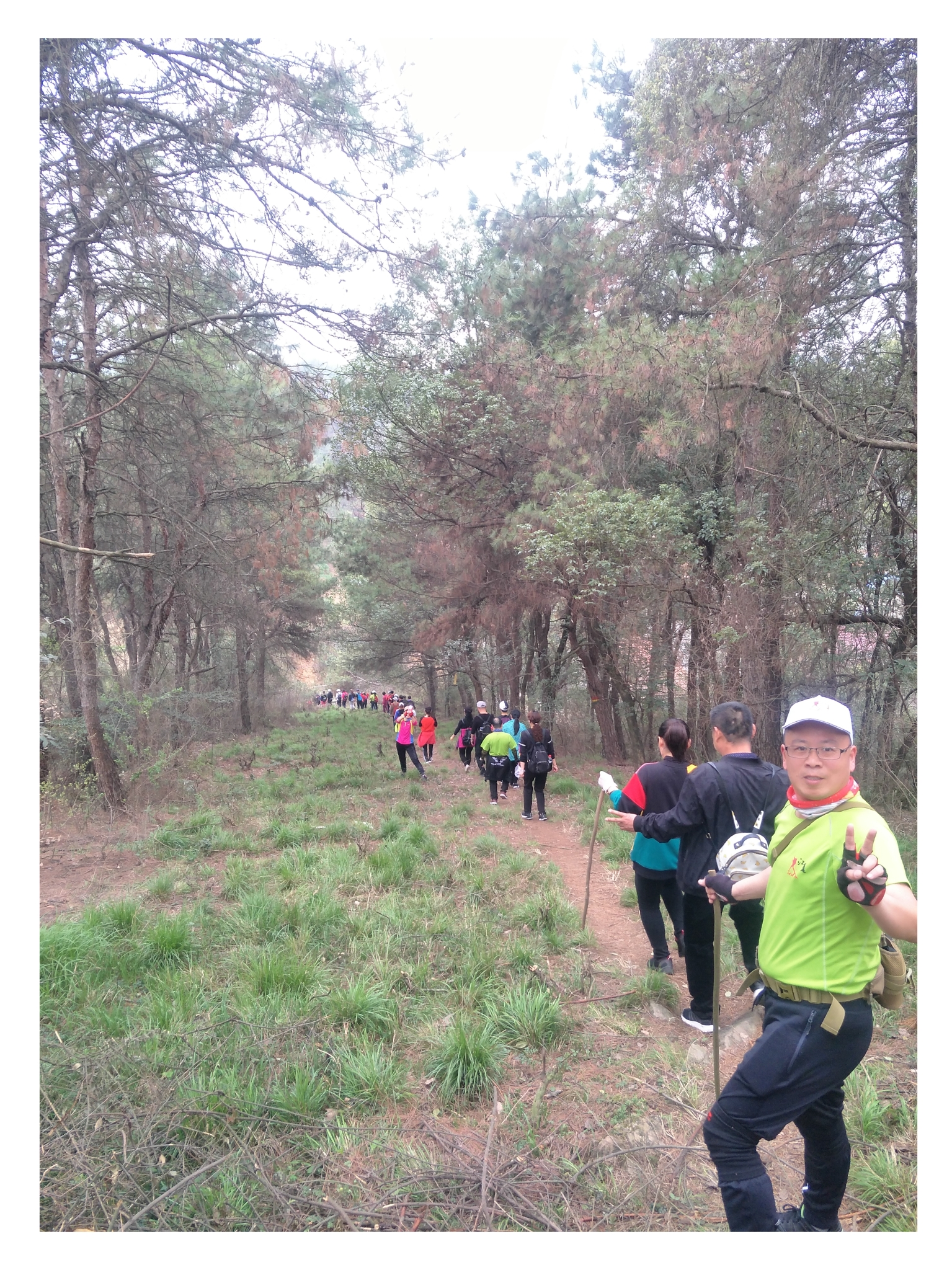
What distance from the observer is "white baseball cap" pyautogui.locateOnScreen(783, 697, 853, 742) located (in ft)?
6.84

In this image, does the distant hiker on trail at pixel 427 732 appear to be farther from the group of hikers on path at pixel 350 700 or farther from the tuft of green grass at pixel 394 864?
the group of hikers on path at pixel 350 700

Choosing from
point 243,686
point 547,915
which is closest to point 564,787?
point 547,915

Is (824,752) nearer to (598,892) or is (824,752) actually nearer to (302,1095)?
(302,1095)

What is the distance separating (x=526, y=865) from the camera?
22.1ft

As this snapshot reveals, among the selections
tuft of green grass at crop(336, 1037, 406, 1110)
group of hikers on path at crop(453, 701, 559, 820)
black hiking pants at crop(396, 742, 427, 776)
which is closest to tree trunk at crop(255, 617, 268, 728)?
black hiking pants at crop(396, 742, 427, 776)

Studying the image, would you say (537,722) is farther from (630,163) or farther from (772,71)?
(630,163)

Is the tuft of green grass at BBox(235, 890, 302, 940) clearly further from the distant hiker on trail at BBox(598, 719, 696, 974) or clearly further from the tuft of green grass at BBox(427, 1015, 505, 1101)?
the distant hiker on trail at BBox(598, 719, 696, 974)

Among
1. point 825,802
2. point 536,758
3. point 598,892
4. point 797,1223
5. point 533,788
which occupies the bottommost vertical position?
point 598,892

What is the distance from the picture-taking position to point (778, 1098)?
2.01 meters

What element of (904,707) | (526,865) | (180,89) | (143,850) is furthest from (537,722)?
(180,89)

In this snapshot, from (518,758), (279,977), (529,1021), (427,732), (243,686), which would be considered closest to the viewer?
(529,1021)

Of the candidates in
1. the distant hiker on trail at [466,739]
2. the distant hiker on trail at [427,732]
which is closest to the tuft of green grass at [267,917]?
the distant hiker on trail at [466,739]

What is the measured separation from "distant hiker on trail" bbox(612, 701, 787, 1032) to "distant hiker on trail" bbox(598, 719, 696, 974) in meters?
0.27

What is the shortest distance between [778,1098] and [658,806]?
210cm
